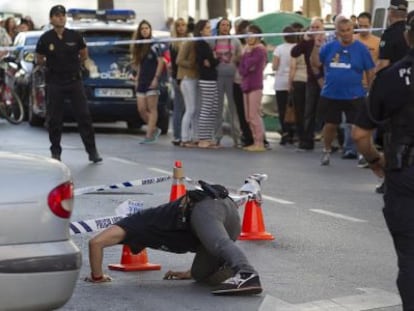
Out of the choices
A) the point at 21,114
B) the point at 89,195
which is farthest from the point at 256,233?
the point at 21,114

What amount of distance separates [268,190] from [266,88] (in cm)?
717

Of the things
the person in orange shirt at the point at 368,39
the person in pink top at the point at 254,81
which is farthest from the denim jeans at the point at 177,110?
the person in orange shirt at the point at 368,39

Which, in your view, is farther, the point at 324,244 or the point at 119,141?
the point at 119,141

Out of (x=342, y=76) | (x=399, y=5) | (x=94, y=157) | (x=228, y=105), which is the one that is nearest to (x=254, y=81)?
(x=228, y=105)

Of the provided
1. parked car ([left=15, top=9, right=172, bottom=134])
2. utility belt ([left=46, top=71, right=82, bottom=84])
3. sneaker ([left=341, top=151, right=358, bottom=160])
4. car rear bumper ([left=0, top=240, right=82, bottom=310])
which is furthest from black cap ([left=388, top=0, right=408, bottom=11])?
parked car ([left=15, top=9, right=172, bottom=134])

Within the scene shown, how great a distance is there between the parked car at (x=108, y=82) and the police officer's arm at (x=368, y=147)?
13.2 meters

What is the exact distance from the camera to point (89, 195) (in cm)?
1134

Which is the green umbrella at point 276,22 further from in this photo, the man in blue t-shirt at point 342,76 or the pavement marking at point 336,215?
the pavement marking at point 336,215

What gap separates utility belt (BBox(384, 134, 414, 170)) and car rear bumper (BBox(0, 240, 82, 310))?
5.29 ft

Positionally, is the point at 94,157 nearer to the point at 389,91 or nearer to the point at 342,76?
the point at 342,76

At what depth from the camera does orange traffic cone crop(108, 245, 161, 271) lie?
7.87 m

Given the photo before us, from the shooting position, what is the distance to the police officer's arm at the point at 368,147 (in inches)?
227

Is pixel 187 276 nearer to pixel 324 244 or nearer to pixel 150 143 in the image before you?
pixel 324 244

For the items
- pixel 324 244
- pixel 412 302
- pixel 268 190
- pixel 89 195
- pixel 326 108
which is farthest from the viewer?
pixel 326 108
